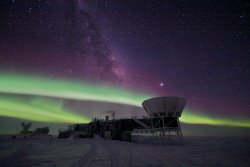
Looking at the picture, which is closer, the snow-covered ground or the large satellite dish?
the snow-covered ground

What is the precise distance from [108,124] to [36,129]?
54.7m

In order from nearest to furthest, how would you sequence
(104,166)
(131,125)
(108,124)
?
(104,166), (131,125), (108,124)

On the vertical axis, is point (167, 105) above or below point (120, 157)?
above

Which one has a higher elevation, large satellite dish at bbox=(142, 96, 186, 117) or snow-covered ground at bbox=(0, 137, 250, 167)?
large satellite dish at bbox=(142, 96, 186, 117)

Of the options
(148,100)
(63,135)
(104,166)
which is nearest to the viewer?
(104,166)

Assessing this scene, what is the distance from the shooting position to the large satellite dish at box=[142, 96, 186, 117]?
35.4 metres

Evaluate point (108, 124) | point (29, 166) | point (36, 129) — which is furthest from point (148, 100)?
point (36, 129)

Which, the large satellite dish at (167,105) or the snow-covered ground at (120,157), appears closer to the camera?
the snow-covered ground at (120,157)

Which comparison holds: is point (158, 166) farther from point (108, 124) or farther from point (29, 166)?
point (108, 124)

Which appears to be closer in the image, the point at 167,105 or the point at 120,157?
the point at 120,157

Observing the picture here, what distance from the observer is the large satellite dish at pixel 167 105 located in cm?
3538

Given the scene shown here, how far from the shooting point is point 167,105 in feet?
117

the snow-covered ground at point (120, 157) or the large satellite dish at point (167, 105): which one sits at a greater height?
the large satellite dish at point (167, 105)

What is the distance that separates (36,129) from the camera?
9831cm
